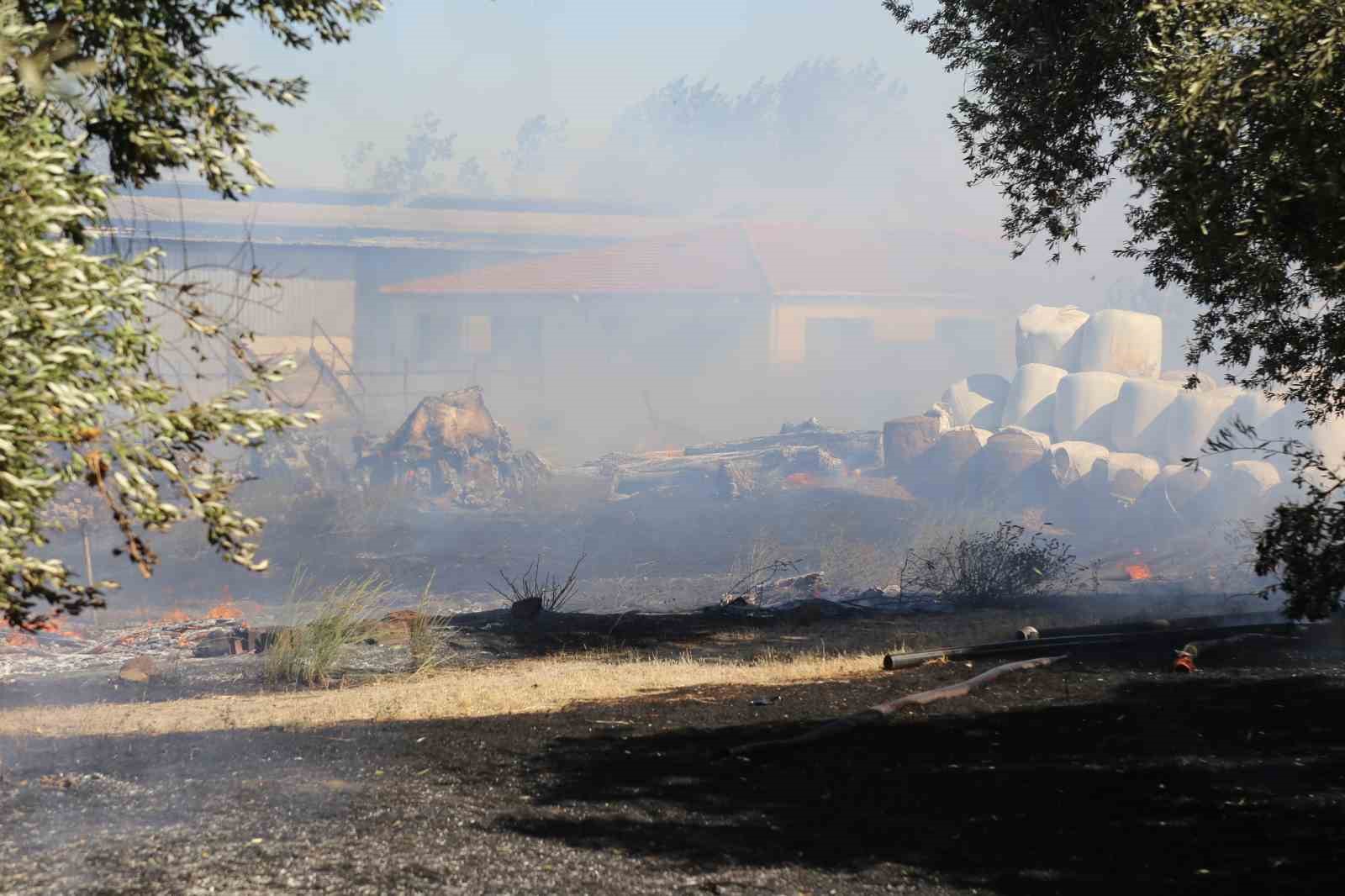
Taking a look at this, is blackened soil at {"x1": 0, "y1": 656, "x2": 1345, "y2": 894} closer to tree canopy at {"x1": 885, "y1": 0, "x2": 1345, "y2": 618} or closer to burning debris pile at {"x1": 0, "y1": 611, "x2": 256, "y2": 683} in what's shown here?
tree canopy at {"x1": 885, "y1": 0, "x2": 1345, "y2": 618}

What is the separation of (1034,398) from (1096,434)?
1979mm

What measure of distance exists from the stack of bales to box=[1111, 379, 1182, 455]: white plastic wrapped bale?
3 centimetres

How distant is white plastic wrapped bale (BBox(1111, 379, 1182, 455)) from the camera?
2583 centimetres

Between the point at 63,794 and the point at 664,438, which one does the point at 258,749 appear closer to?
the point at 63,794

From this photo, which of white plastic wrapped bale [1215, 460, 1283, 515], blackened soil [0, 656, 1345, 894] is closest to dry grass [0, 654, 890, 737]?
blackened soil [0, 656, 1345, 894]

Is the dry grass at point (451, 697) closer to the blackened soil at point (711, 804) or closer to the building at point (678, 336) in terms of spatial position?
the blackened soil at point (711, 804)

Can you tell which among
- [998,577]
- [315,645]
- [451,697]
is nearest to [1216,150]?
[451,697]

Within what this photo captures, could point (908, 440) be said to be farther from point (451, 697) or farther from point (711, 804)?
point (711, 804)

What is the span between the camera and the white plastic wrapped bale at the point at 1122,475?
2433cm

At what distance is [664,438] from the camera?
33969mm

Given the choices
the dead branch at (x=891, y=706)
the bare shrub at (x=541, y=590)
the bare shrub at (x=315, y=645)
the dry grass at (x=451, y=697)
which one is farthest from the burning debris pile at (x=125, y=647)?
the dead branch at (x=891, y=706)

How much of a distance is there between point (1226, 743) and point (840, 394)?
3206 cm

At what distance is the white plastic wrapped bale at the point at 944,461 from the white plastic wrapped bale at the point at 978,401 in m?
3.07

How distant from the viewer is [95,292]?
344 cm
